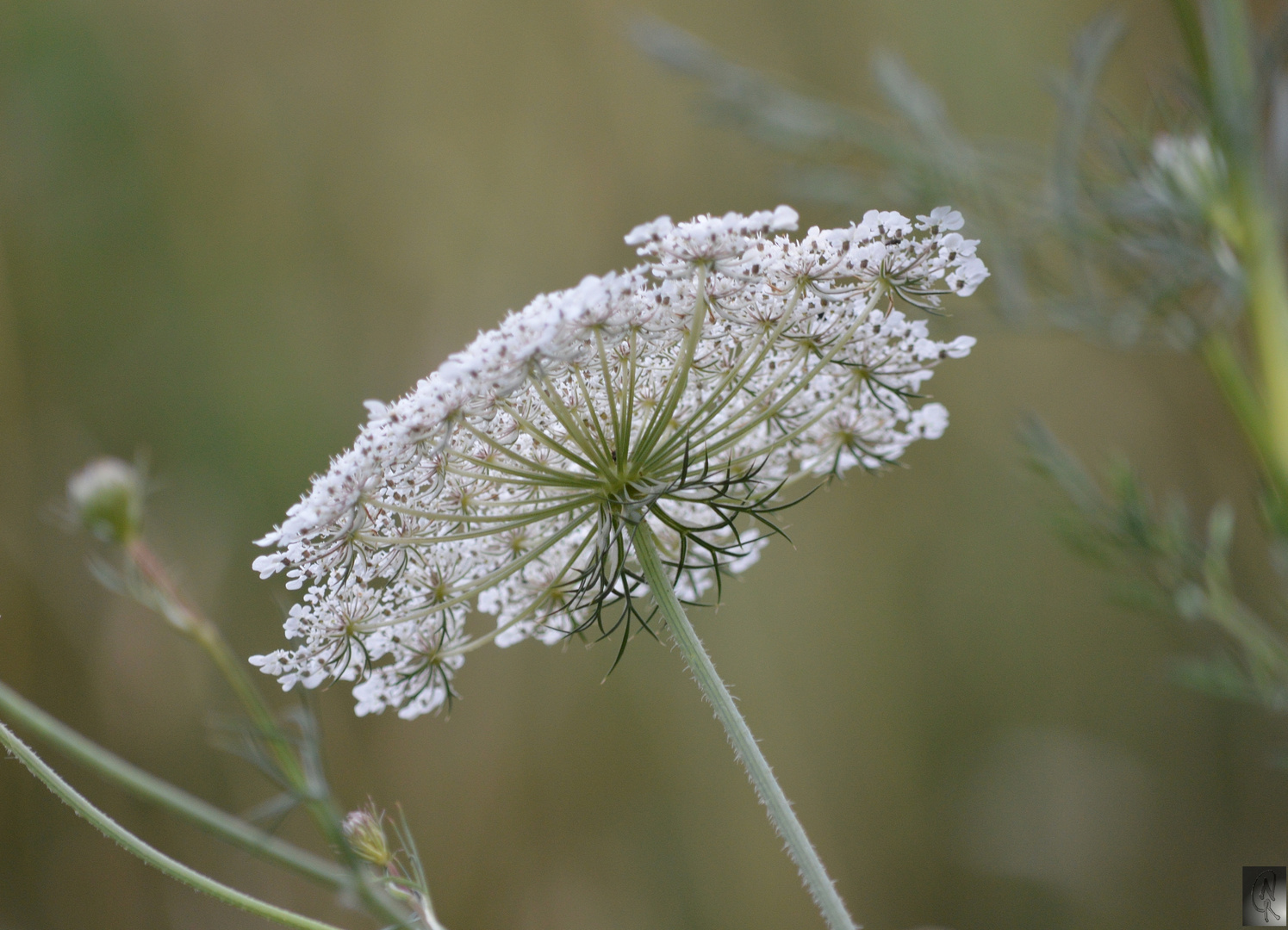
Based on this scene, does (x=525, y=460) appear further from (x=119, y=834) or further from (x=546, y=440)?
(x=119, y=834)

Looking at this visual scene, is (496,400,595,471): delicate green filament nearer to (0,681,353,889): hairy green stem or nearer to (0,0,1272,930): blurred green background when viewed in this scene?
(0,681,353,889): hairy green stem

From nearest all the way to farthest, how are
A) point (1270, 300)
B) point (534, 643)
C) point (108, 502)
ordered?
point (108, 502), point (1270, 300), point (534, 643)

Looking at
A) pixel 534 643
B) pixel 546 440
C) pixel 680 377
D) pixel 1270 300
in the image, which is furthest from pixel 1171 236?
pixel 534 643

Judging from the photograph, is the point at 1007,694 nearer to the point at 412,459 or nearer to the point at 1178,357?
the point at 1178,357

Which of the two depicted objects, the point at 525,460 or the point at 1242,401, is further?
the point at 1242,401

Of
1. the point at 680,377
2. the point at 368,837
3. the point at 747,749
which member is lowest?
the point at 747,749
